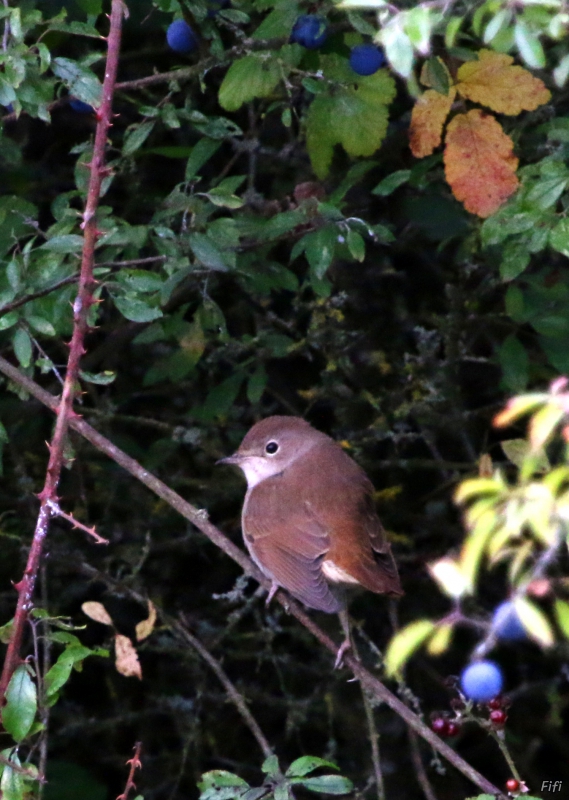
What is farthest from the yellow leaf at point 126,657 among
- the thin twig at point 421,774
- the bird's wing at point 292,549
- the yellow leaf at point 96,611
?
the thin twig at point 421,774

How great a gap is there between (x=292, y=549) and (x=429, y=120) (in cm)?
151

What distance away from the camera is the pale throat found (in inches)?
169

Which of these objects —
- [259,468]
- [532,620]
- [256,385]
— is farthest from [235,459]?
[532,620]

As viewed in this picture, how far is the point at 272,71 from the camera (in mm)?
3359

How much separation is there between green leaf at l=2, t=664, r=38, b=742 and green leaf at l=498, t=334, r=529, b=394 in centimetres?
207

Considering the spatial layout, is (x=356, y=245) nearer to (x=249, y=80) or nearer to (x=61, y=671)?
(x=249, y=80)

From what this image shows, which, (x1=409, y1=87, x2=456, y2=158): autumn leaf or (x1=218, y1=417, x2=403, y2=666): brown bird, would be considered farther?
(x1=218, y1=417, x2=403, y2=666): brown bird

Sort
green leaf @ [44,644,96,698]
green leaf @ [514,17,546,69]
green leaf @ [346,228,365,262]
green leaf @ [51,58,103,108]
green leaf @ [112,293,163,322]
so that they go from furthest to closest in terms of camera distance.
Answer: green leaf @ [346,228,365,262] < green leaf @ [51,58,103,108] < green leaf @ [112,293,163,322] < green leaf @ [44,644,96,698] < green leaf @ [514,17,546,69]

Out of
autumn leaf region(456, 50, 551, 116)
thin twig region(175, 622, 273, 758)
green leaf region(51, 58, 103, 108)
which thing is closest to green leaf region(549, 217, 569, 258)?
autumn leaf region(456, 50, 551, 116)

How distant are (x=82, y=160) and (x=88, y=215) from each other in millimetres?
952

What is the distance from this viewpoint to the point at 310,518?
396 centimetres

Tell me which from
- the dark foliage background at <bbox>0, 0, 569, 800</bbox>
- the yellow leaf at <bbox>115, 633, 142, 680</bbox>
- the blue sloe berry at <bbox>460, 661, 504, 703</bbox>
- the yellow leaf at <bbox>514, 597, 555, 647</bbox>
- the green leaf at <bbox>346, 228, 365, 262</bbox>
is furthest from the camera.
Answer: the dark foliage background at <bbox>0, 0, 569, 800</bbox>

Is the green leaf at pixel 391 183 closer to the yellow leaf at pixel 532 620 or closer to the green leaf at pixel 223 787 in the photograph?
the green leaf at pixel 223 787

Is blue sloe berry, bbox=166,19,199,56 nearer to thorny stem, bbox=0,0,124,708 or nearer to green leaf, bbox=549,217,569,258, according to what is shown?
thorny stem, bbox=0,0,124,708
